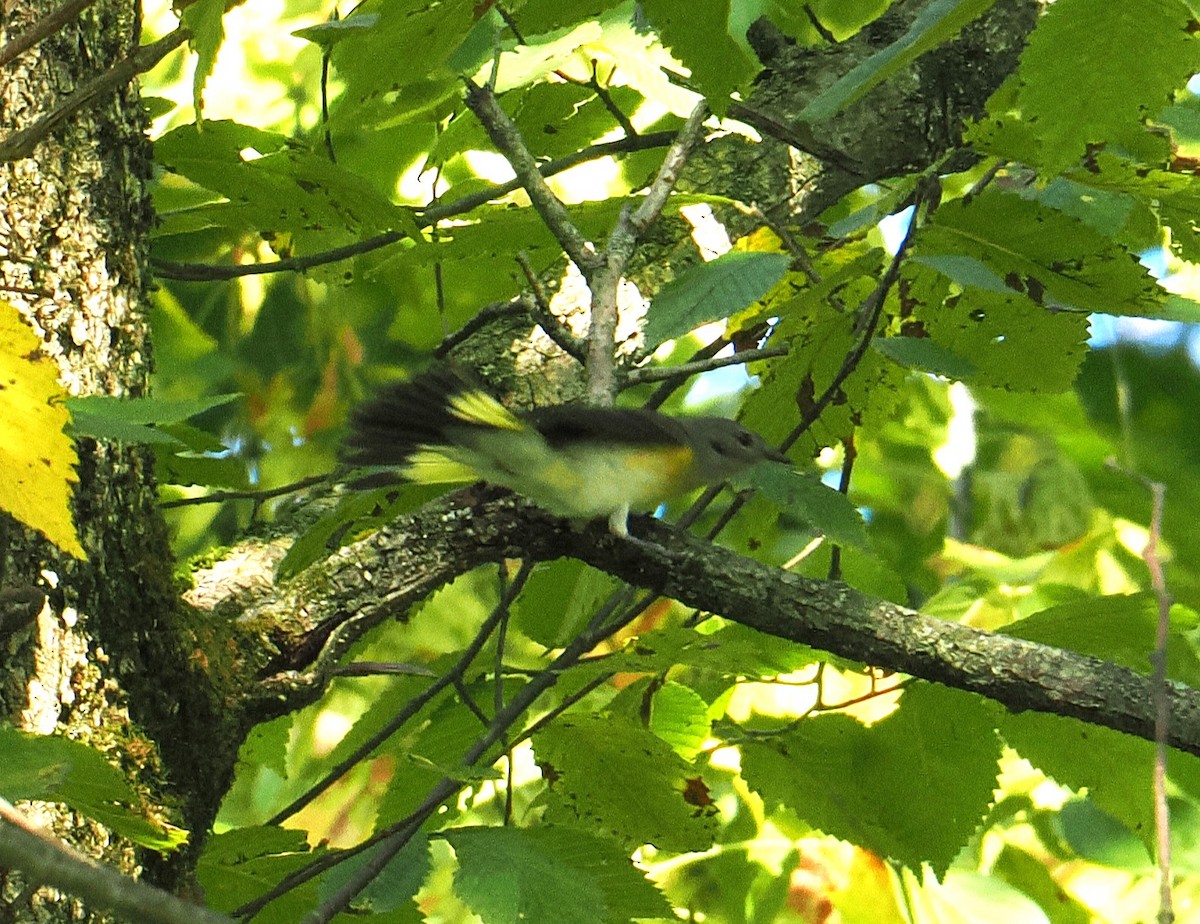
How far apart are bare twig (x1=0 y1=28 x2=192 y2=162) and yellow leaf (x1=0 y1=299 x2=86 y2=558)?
30 centimetres

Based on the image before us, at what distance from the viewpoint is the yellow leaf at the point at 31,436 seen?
2.93 feet

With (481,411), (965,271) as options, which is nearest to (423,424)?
(481,411)

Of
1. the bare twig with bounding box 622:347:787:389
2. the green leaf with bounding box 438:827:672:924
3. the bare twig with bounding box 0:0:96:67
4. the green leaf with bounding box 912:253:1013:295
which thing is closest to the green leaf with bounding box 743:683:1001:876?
the green leaf with bounding box 438:827:672:924

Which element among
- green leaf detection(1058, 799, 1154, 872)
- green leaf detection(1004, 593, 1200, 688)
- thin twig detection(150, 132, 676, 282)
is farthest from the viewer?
green leaf detection(1058, 799, 1154, 872)

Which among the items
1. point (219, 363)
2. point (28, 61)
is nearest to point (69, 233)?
point (28, 61)

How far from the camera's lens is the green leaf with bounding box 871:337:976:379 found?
1.35 metres

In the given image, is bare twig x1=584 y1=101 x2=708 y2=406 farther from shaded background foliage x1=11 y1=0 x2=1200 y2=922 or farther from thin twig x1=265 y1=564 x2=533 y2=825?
thin twig x1=265 y1=564 x2=533 y2=825

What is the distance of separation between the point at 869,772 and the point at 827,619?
39 cm

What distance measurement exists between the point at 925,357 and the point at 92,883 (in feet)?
3.26

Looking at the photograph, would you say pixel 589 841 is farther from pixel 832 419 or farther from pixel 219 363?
pixel 219 363

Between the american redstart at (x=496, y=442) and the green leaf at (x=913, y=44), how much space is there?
1.99ft

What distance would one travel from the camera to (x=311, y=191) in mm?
1526

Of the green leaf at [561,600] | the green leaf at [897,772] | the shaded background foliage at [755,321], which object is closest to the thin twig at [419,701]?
the shaded background foliage at [755,321]

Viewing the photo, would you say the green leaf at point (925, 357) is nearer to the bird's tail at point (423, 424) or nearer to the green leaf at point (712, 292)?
the green leaf at point (712, 292)
